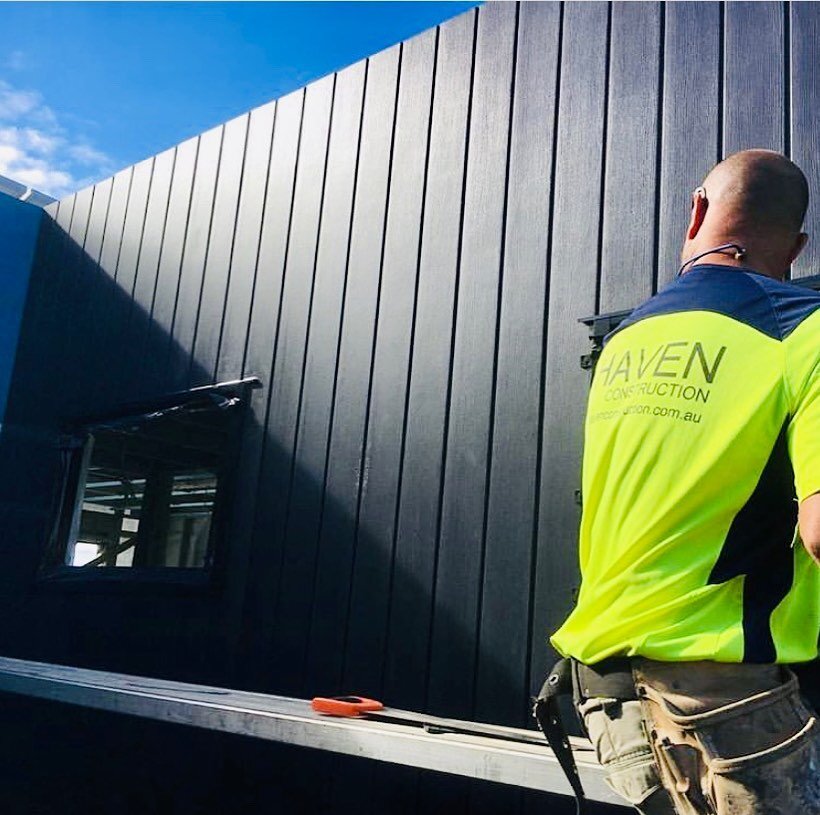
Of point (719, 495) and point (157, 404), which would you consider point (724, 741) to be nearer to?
point (719, 495)

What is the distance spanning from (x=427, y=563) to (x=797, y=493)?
2.09m

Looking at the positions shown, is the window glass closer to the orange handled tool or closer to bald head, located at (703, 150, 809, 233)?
the orange handled tool

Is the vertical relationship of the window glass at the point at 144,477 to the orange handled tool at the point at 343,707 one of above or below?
above

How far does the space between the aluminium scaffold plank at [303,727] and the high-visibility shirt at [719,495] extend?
1037 millimetres

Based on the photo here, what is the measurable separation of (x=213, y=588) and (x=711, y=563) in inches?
113

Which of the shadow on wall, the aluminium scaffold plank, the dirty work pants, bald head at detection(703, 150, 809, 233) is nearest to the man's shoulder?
bald head at detection(703, 150, 809, 233)

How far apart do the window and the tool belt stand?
2556mm

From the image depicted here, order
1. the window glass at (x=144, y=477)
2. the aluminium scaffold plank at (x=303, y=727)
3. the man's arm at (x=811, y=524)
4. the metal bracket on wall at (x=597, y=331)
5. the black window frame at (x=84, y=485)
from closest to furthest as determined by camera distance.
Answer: the man's arm at (x=811, y=524) → the aluminium scaffold plank at (x=303, y=727) → the metal bracket on wall at (x=597, y=331) → the black window frame at (x=84, y=485) → the window glass at (x=144, y=477)

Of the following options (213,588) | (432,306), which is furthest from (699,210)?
(213,588)

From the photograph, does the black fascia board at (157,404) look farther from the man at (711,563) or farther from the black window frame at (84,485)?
the man at (711,563)

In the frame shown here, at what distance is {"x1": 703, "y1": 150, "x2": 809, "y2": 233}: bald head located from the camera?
137 cm

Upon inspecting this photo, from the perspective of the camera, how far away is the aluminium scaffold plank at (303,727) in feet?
7.42

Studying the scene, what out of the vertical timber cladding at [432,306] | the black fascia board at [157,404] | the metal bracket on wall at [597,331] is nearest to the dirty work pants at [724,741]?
the vertical timber cladding at [432,306]

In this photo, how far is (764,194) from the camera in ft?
4.52
